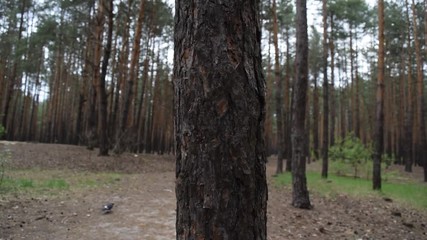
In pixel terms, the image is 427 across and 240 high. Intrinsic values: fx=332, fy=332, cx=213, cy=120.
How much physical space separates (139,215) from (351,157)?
45.5 feet

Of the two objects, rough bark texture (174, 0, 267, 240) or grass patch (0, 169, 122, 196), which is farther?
grass patch (0, 169, 122, 196)

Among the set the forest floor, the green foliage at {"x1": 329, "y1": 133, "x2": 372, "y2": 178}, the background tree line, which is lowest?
the forest floor

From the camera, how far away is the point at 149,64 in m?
29.1

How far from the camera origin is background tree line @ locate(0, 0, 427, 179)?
17891mm

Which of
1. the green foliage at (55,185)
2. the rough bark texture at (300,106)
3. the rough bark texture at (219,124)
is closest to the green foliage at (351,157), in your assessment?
the rough bark texture at (300,106)

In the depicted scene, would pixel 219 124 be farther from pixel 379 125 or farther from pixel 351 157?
pixel 351 157

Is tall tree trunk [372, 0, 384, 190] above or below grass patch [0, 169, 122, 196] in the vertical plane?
above

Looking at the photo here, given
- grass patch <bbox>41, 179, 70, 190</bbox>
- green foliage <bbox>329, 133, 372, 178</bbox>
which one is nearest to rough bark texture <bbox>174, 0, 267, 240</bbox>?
grass patch <bbox>41, 179, 70, 190</bbox>

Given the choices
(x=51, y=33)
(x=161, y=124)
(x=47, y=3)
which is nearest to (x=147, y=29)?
(x=51, y=33)

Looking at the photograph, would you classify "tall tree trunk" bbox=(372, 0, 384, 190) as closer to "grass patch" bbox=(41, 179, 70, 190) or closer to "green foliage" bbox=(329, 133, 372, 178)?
"green foliage" bbox=(329, 133, 372, 178)

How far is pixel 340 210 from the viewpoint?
29.0 ft

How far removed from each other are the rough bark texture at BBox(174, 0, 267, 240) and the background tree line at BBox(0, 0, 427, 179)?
48.9ft

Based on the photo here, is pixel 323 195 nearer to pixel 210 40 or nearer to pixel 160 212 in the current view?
pixel 160 212

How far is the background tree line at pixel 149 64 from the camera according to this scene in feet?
58.7
